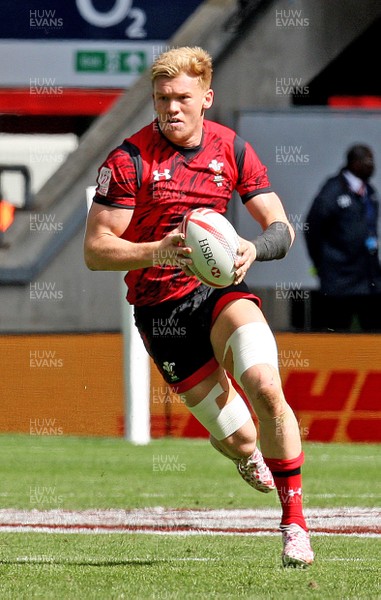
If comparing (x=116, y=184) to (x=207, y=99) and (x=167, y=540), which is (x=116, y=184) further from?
(x=167, y=540)

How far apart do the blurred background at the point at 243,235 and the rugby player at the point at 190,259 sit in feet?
22.5

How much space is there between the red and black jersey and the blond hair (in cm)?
33

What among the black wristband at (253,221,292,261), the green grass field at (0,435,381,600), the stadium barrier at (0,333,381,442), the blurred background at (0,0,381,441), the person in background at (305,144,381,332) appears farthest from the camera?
the person in background at (305,144,381,332)

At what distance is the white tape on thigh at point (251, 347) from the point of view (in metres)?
6.56

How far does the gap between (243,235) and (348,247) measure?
3.92ft

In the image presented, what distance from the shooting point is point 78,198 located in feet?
53.3

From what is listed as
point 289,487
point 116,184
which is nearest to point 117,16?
point 116,184

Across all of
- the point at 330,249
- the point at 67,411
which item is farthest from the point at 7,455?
the point at 330,249

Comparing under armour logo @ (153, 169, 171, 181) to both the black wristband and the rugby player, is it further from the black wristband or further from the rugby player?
the black wristband

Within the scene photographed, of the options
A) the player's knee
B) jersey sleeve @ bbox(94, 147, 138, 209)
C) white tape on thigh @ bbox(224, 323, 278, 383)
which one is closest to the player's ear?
jersey sleeve @ bbox(94, 147, 138, 209)

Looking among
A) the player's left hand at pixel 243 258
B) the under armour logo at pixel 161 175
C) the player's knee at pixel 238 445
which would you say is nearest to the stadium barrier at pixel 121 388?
the player's knee at pixel 238 445

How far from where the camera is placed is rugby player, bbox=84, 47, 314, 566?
6578 millimetres

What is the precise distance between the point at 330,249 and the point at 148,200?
7.92 metres

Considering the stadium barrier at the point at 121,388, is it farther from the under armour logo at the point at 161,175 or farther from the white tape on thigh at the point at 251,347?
the white tape on thigh at the point at 251,347
